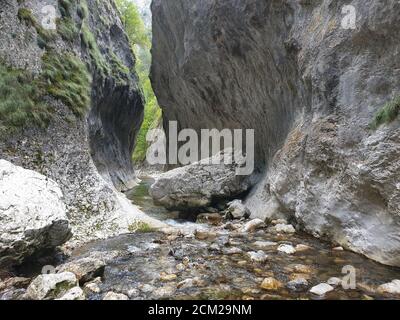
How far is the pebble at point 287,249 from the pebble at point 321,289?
1872 mm

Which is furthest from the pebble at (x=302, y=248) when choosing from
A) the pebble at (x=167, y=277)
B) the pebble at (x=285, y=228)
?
the pebble at (x=167, y=277)

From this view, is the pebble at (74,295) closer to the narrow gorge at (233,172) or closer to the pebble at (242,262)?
the narrow gorge at (233,172)

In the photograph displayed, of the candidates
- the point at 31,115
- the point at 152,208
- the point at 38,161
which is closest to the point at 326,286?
the point at 38,161

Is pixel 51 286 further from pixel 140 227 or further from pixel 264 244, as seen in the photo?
pixel 140 227

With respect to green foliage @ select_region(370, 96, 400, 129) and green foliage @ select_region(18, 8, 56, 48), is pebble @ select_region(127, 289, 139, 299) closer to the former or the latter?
green foliage @ select_region(370, 96, 400, 129)

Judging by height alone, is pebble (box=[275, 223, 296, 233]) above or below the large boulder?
below

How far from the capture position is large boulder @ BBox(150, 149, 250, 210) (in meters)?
12.0

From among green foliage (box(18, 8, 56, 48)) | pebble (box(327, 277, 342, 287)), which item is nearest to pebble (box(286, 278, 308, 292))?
pebble (box(327, 277, 342, 287))

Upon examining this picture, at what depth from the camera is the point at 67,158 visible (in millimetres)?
9609

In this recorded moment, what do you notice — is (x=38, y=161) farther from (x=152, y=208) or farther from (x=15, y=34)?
(x=152, y=208)

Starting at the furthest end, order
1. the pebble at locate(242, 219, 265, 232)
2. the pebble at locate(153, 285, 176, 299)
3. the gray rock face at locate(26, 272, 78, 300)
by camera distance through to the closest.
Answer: the pebble at locate(242, 219, 265, 232) < the pebble at locate(153, 285, 176, 299) < the gray rock face at locate(26, 272, 78, 300)

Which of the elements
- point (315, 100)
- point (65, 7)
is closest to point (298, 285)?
point (315, 100)

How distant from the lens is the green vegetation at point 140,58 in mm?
33688

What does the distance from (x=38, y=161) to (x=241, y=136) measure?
935cm
